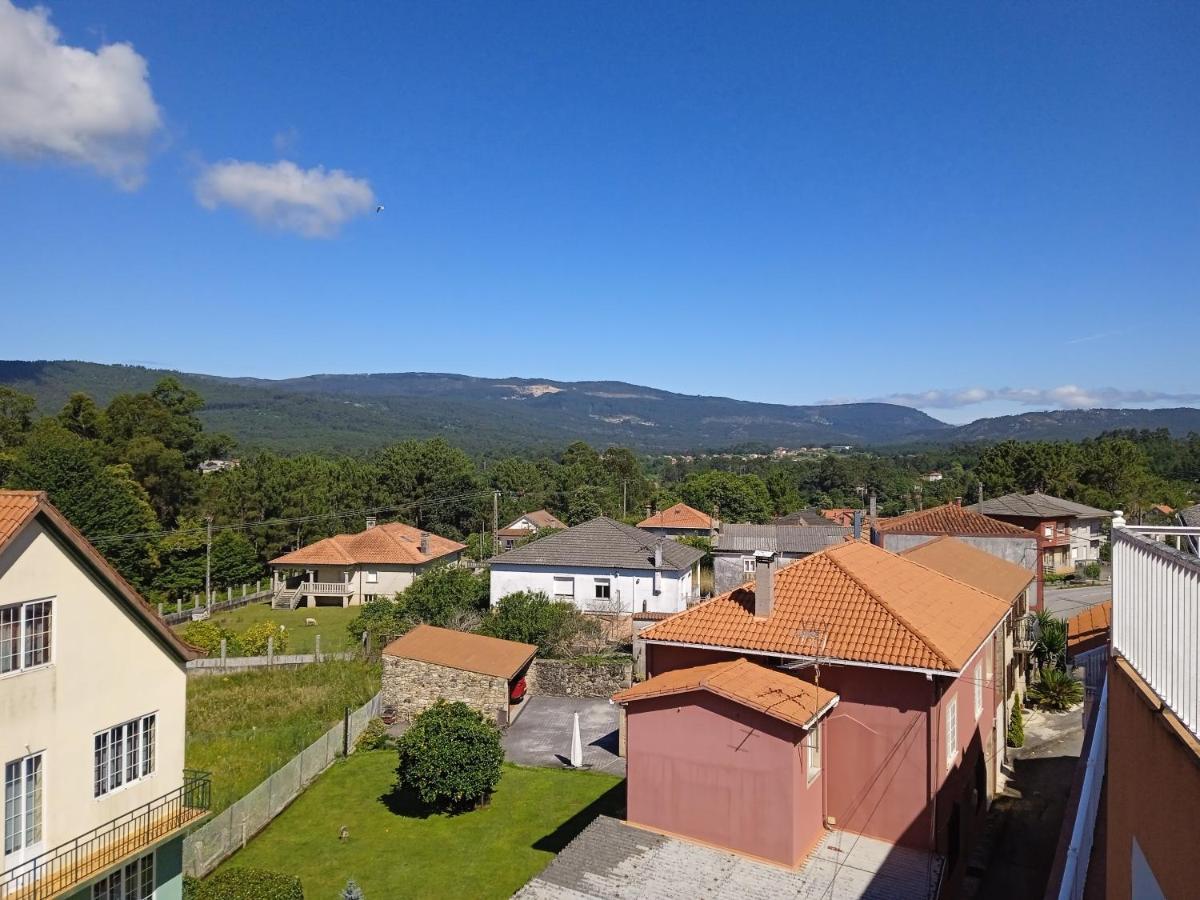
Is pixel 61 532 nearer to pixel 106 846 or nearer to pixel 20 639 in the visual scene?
pixel 20 639

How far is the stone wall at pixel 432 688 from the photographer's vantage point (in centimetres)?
2570

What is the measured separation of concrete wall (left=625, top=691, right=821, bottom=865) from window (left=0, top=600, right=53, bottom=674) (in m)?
8.99

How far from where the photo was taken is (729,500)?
8969 cm

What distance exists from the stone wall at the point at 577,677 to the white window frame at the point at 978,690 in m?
12.9

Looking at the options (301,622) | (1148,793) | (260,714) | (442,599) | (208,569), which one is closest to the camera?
(1148,793)

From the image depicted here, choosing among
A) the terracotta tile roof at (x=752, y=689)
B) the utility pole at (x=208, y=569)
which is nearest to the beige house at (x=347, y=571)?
the utility pole at (x=208, y=569)

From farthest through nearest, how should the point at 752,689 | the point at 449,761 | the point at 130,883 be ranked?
the point at 449,761, the point at 752,689, the point at 130,883

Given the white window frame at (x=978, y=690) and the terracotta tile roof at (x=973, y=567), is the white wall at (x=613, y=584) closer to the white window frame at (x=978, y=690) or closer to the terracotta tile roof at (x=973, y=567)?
the terracotta tile roof at (x=973, y=567)

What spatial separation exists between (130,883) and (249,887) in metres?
1.74

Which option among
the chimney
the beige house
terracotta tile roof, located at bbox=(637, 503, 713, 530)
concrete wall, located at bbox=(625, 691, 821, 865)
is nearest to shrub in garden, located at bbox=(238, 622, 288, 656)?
the beige house

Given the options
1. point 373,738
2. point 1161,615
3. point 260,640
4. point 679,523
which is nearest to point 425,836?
point 373,738

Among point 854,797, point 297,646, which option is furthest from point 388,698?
point 854,797

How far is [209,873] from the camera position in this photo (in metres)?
16.7

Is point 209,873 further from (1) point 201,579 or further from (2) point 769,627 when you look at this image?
(1) point 201,579
